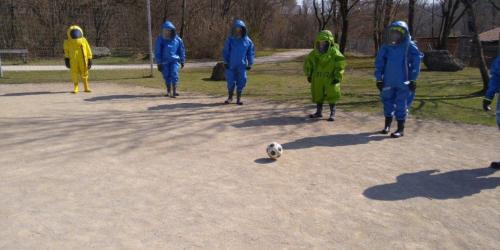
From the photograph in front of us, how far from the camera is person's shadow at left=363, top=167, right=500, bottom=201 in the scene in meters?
4.71

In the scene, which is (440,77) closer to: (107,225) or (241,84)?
(241,84)

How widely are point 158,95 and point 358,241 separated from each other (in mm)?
10044

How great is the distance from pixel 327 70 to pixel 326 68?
5 centimetres

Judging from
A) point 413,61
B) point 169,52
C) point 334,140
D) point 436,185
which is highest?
point 169,52

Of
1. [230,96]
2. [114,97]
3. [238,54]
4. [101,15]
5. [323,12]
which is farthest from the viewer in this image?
[323,12]

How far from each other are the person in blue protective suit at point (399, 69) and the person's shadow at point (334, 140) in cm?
46

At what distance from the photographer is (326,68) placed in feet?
28.9

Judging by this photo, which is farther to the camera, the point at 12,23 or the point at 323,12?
the point at 323,12

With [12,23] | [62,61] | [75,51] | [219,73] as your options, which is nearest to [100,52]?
[62,61]

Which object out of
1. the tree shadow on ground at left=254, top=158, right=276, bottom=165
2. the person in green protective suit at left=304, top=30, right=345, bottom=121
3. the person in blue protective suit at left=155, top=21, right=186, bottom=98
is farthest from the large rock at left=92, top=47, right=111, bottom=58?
the tree shadow on ground at left=254, top=158, right=276, bottom=165

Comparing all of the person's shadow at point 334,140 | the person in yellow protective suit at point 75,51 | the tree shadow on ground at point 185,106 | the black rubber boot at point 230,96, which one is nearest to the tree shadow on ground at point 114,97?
the person in yellow protective suit at point 75,51

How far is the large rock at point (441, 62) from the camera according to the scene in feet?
71.6

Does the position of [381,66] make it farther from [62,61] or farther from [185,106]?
[62,61]

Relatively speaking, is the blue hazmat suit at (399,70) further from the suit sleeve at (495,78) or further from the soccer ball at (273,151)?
the soccer ball at (273,151)
